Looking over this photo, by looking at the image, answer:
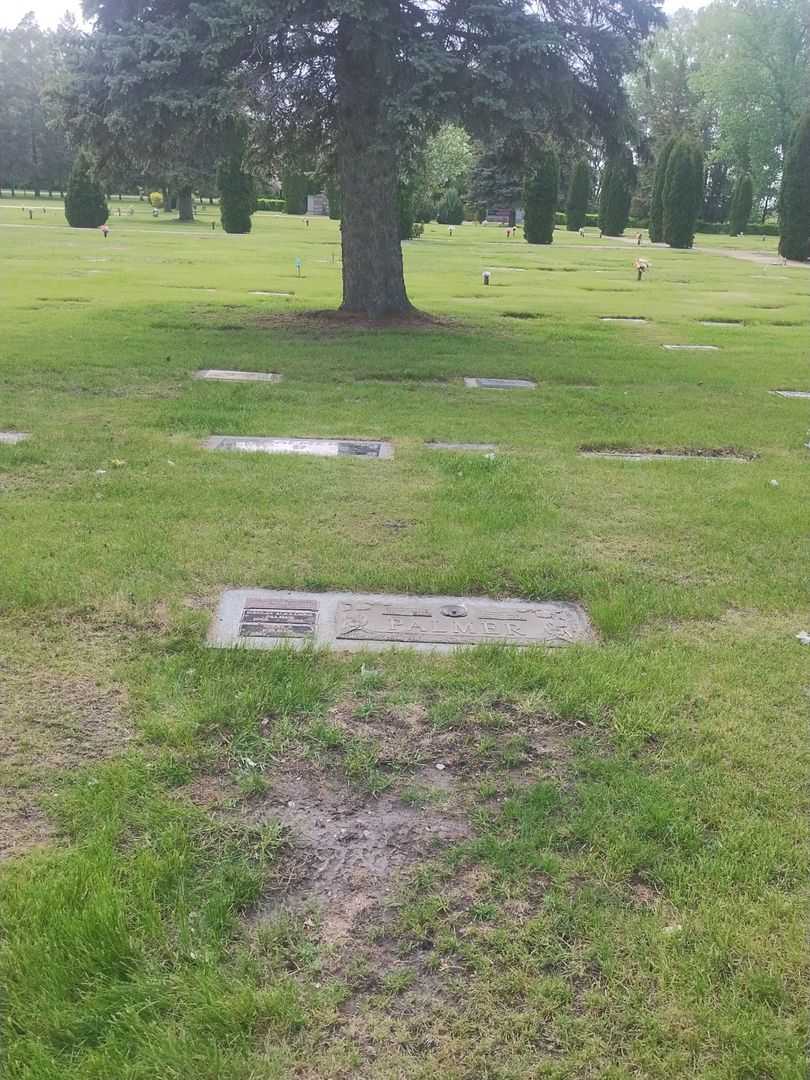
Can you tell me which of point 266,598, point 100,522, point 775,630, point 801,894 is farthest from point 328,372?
point 801,894

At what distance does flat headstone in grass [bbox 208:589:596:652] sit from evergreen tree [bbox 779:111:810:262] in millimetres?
30640

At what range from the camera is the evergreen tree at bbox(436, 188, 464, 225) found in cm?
4641

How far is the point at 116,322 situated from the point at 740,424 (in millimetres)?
7783

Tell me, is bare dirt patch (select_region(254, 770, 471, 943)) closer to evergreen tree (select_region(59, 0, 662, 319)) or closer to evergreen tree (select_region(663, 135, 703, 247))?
evergreen tree (select_region(59, 0, 662, 319))

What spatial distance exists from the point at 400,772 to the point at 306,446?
3.79m

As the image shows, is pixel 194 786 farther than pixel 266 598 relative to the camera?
No

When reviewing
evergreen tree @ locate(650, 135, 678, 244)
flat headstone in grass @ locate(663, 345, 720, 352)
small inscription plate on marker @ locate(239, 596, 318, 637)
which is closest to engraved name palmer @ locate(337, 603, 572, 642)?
small inscription plate on marker @ locate(239, 596, 318, 637)

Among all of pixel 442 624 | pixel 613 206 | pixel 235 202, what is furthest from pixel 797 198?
pixel 442 624

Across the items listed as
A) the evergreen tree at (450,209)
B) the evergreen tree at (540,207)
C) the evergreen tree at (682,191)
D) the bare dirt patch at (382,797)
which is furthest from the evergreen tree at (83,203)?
the bare dirt patch at (382,797)

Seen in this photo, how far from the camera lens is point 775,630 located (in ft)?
12.1

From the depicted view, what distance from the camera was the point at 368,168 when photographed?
1088cm

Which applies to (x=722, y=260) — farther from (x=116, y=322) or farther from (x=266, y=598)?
(x=266, y=598)

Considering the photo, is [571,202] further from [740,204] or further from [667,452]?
[667,452]

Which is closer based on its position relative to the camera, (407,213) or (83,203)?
(407,213)
